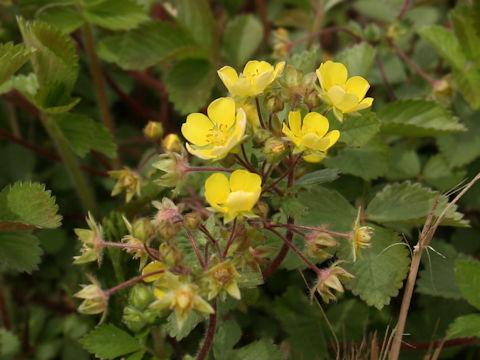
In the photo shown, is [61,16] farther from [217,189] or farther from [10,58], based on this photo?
[217,189]

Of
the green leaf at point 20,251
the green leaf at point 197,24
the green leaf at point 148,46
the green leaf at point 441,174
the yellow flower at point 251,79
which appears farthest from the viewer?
the green leaf at point 197,24

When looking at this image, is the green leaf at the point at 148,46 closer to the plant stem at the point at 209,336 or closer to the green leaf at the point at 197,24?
the green leaf at the point at 197,24

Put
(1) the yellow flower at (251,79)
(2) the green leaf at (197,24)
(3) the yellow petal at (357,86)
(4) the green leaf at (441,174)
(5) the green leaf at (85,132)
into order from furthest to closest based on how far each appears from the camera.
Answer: (2) the green leaf at (197,24) → (4) the green leaf at (441,174) → (5) the green leaf at (85,132) → (3) the yellow petal at (357,86) → (1) the yellow flower at (251,79)

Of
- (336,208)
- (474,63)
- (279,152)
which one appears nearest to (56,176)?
(336,208)

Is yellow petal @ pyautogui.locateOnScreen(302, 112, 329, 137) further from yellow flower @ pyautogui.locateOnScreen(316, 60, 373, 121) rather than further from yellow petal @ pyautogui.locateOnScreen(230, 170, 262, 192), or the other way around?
yellow petal @ pyautogui.locateOnScreen(230, 170, 262, 192)

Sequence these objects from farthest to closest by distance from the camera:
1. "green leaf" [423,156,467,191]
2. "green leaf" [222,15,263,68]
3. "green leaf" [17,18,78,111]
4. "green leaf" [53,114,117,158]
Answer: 1. "green leaf" [222,15,263,68]
2. "green leaf" [423,156,467,191]
3. "green leaf" [53,114,117,158]
4. "green leaf" [17,18,78,111]

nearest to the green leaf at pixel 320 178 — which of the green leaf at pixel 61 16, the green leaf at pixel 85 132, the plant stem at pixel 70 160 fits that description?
the green leaf at pixel 85 132

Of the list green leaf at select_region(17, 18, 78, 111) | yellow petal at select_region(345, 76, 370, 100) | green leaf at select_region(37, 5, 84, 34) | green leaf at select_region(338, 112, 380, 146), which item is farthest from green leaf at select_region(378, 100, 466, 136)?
green leaf at select_region(37, 5, 84, 34)
